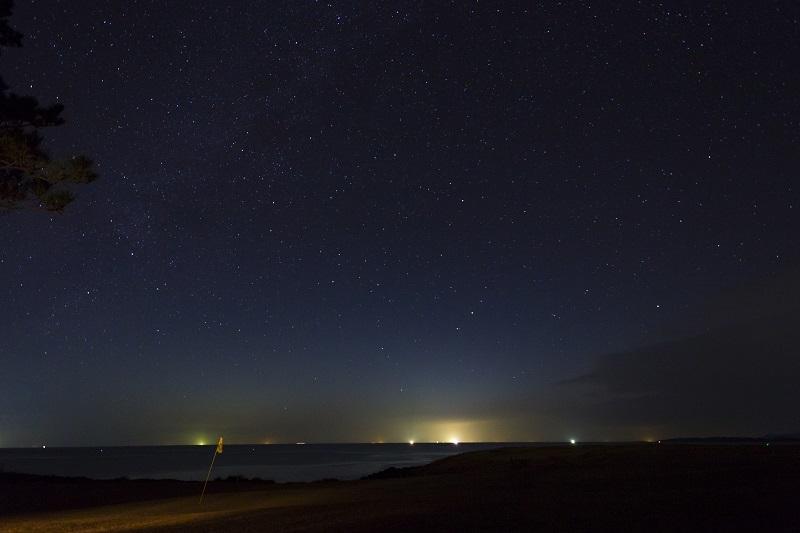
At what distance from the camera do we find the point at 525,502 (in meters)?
16.6

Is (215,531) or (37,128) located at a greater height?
(37,128)

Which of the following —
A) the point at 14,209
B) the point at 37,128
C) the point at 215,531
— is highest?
the point at 37,128

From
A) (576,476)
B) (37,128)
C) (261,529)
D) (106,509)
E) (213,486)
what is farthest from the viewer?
(213,486)

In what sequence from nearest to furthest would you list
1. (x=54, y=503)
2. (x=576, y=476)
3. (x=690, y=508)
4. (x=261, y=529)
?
1. (x=690, y=508)
2. (x=261, y=529)
3. (x=576, y=476)
4. (x=54, y=503)

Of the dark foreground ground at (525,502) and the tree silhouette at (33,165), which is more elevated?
the tree silhouette at (33,165)

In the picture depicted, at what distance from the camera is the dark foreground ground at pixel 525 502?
13311mm

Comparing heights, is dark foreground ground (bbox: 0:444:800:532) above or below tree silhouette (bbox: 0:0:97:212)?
below

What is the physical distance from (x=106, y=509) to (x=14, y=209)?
43.3 feet

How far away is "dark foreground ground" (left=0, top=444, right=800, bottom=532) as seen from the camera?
13311 millimetres

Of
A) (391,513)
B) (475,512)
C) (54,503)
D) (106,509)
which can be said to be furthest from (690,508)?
(54,503)

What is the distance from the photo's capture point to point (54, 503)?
28984 millimetres

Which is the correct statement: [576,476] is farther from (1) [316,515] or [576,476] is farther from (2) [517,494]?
(1) [316,515]

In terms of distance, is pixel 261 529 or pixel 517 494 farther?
pixel 517 494

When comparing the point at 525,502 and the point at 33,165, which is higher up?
the point at 33,165
